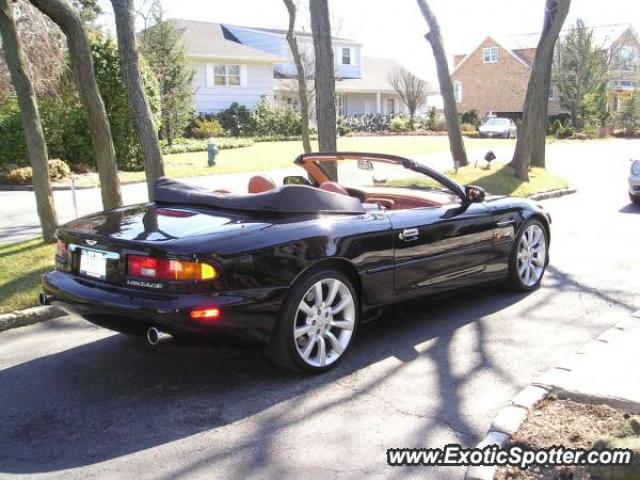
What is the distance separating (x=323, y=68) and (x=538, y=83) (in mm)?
6775

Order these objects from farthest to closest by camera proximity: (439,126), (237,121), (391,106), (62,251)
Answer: (391,106)
(439,126)
(237,121)
(62,251)

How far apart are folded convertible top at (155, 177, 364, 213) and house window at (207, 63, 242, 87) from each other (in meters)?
34.1

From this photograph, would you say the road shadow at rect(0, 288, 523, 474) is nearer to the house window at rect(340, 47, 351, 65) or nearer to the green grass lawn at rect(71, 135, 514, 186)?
the green grass lawn at rect(71, 135, 514, 186)

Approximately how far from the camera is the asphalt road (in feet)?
11.1

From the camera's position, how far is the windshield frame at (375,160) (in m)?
5.25

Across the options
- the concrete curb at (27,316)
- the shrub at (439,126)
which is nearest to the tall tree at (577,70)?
the shrub at (439,126)

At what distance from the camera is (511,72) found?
5491 cm

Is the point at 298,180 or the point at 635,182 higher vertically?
the point at 298,180

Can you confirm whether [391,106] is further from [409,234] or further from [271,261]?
[271,261]

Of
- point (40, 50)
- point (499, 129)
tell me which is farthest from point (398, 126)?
point (40, 50)

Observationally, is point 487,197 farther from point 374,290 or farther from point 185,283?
point 185,283

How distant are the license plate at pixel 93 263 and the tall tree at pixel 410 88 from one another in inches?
1741

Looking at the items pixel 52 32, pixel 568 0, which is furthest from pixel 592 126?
pixel 52 32

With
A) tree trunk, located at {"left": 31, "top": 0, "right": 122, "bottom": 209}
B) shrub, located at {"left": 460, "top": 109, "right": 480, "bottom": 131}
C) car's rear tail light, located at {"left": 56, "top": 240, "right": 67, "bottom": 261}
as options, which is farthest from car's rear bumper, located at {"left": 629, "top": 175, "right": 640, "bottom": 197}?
shrub, located at {"left": 460, "top": 109, "right": 480, "bottom": 131}
